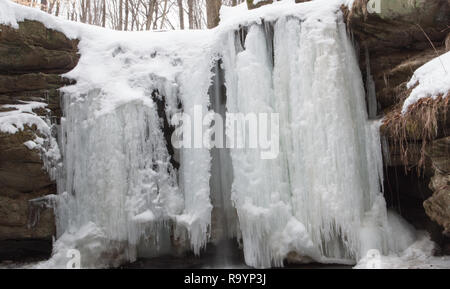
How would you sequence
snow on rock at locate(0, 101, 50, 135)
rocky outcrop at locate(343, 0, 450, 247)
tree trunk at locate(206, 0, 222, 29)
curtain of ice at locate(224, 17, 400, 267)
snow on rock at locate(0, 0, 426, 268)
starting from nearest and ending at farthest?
rocky outcrop at locate(343, 0, 450, 247) → curtain of ice at locate(224, 17, 400, 267) → snow on rock at locate(0, 0, 426, 268) → snow on rock at locate(0, 101, 50, 135) → tree trunk at locate(206, 0, 222, 29)

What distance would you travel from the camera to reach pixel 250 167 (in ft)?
15.9

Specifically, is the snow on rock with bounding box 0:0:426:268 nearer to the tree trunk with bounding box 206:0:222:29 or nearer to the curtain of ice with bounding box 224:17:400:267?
the curtain of ice with bounding box 224:17:400:267

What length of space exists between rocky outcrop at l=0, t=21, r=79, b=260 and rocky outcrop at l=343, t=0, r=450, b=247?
4.56 m

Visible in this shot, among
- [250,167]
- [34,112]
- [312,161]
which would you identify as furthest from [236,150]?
[34,112]

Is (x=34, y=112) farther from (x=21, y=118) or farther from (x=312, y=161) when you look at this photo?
(x=312, y=161)

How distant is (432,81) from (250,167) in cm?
245

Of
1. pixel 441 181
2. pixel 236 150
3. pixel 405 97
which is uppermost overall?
pixel 405 97

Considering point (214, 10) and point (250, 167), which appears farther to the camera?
point (214, 10)

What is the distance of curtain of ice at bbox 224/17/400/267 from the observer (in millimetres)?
4406

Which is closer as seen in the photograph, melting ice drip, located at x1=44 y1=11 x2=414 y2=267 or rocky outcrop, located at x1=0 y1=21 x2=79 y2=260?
melting ice drip, located at x1=44 y1=11 x2=414 y2=267

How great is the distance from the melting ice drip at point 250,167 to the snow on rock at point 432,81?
0.80 metres

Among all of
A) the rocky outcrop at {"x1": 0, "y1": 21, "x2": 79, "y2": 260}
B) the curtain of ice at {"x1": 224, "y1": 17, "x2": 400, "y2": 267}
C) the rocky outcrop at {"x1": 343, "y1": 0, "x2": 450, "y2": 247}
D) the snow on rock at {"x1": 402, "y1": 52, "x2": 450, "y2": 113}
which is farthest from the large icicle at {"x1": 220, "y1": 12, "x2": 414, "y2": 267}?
the rocky outcrop at {"x1": 0, "y1": 21, "x2": 79, "y2": 260}
